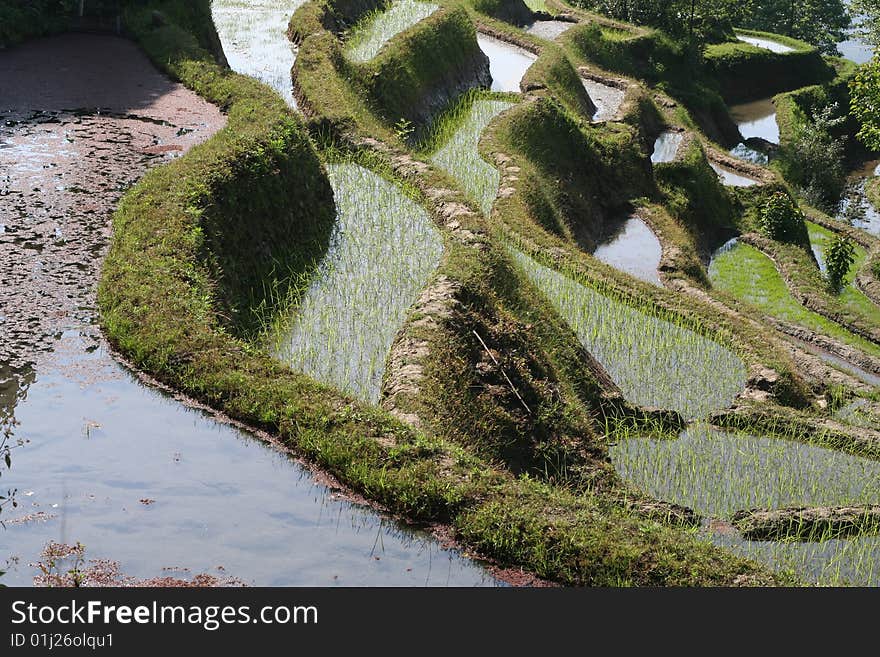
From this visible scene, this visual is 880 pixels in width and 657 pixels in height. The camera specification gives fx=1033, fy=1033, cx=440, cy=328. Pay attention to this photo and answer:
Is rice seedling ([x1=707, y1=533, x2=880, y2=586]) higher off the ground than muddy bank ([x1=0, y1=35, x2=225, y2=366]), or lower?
lower

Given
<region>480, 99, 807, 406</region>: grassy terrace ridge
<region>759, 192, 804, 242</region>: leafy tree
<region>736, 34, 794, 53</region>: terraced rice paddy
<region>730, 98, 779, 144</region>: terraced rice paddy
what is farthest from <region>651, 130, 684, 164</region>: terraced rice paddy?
<region>736, 34, 794, 53</region>: terraced rice paddy

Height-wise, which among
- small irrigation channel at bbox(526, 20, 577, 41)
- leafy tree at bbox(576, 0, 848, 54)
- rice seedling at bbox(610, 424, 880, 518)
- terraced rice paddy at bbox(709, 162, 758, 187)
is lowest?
rice seedling at bbox(610, 424, 880, 518)

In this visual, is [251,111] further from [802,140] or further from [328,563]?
[802,140]


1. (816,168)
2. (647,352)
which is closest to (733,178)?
(816,168)

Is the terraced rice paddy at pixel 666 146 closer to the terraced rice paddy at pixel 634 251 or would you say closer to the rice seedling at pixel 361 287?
the terraced rice paddy at pixel 634 251

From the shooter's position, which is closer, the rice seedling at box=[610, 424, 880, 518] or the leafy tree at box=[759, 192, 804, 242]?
the rice seedling at box=[610, 424, 880, 518]

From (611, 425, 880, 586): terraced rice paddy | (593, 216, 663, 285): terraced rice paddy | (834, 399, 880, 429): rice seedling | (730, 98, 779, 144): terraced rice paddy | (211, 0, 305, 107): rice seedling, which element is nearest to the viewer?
(611, 425, 880, 586): terraced rice paddy

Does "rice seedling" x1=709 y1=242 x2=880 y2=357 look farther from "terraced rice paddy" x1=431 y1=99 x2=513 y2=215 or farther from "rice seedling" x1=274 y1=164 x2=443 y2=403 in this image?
"rice seedling" x1=274 y1=164 x2=443 y2=403

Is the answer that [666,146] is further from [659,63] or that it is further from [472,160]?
[659,63]

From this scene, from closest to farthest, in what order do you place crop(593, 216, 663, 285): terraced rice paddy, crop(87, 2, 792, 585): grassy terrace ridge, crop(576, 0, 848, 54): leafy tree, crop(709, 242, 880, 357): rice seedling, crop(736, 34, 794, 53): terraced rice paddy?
crop(87, 2, 792, 585): grassy terrace ridge
crop(593, 216, 663, 285): terraced rice paddy
crop(709, 242, 880, 357): rice seedling
crop(576, 0, 848, 54): leafy tree
crop(736, 34, 794, 53): terraced rice paddy
